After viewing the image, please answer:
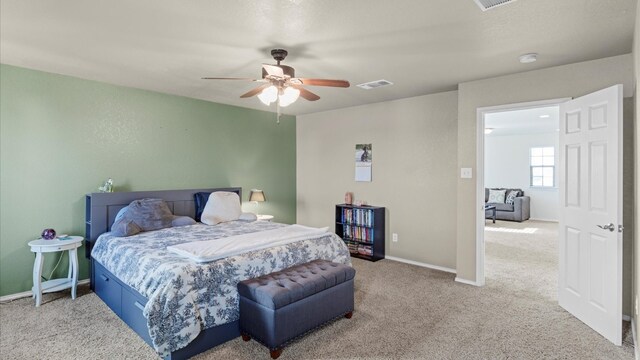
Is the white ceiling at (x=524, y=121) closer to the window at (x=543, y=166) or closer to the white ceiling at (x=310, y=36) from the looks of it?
the window at (x=543, y=166)

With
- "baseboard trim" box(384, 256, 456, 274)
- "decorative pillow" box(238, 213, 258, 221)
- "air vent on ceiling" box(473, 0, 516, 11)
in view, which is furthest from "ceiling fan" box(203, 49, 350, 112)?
"baseboard trim" box(384, 256, 456, 274)

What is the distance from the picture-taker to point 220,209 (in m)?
4.66

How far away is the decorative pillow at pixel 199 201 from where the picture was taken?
15.9 feet

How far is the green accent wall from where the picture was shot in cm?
361

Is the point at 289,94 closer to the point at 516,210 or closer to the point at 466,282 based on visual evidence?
the point at 466,282

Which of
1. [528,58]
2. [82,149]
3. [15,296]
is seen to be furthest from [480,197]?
[15,296]

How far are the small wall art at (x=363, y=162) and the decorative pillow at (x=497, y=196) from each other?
5347mm

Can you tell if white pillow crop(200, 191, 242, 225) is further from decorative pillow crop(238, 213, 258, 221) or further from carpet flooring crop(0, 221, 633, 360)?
carpet flooring crop(0, 221, 633, 360)

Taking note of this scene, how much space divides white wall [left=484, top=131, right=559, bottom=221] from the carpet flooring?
5846mm

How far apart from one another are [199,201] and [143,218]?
1.03 m

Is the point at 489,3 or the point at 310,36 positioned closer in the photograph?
the point at 489,3

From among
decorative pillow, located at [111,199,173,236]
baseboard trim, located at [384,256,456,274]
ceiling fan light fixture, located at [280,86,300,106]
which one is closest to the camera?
ceiling fan light fixture, located at [280,86,300,106]

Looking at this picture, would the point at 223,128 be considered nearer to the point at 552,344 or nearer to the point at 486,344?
the point at 486,344

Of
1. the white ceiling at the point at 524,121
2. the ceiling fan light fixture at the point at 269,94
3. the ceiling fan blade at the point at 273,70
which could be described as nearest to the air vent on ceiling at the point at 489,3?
the ceiling fan blade at the point at 273,70
